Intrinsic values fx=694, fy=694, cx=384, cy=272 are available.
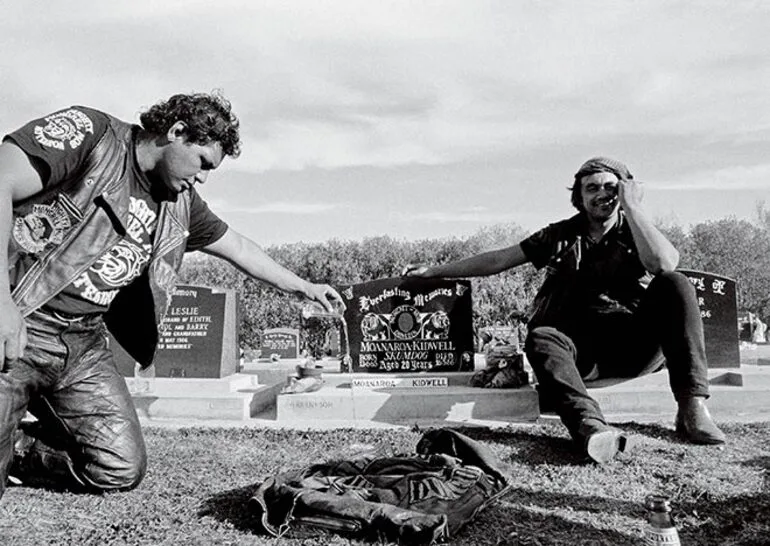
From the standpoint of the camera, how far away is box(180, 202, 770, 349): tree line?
661 inches

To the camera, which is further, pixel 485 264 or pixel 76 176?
pixel 485 264

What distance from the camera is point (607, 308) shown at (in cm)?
473

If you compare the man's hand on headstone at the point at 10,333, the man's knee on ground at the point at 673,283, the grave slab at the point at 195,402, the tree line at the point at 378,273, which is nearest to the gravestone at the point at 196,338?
the grave slab at the point at 195,402

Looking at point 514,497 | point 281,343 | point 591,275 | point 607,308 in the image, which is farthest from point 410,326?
point 281,343

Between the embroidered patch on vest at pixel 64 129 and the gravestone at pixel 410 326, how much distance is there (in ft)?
12.5

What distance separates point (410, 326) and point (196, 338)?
2313 millimetres

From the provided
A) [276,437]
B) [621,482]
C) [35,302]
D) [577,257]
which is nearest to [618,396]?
[577,257]

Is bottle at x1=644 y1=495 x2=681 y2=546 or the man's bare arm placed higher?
the man's bare arm

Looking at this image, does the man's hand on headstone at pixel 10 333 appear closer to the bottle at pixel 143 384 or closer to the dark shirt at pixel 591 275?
the dark shirt at pixel 591 275

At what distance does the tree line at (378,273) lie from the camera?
55.1ft

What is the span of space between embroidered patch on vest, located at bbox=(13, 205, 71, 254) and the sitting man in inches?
106

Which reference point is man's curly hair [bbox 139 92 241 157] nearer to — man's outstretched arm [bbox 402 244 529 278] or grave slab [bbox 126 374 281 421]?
man's outstretched arm [bbox 402 244 529 278]

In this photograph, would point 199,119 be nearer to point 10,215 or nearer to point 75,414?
point 10,215

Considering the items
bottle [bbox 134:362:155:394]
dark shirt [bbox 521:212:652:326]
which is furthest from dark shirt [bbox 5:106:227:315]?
bottle [bbox 134:362:155:394]
